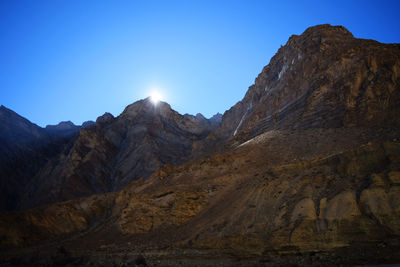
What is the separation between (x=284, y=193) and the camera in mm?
14211

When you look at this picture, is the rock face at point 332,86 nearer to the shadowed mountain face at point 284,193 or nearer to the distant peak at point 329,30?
the distant peak at point 329,30

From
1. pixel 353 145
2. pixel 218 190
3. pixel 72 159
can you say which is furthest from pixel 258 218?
pixel 72 159

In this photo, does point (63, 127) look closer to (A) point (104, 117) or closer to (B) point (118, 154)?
(A) point (104, 117)

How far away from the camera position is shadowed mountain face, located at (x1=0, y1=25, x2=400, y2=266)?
10914 mm

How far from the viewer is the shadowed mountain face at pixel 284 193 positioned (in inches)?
430

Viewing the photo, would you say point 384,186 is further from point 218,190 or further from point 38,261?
point 38,261

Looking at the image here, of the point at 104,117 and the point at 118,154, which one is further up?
the point at 104,117

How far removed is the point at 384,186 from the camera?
1076 centimetres

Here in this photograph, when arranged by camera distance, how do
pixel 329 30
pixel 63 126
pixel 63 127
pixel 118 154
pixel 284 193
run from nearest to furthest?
pixel 284 193, pixel 329 30, pixel 118 154, pixel 63 127, pixel 63 126

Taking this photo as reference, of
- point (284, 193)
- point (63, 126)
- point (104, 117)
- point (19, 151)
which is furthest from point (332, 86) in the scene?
point (63, 126)

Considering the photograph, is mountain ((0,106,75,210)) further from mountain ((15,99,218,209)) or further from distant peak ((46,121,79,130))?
distant peak ((46,121,79,130))

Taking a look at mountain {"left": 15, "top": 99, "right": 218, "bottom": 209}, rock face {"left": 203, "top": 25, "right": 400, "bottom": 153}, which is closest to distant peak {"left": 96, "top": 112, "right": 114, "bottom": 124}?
mountain {"left": 15, "top": 99, "right": 218, "bottom": 209}

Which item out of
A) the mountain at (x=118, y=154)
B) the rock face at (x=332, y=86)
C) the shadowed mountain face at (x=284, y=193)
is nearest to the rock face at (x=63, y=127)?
the mountain at (x=118, y=154)

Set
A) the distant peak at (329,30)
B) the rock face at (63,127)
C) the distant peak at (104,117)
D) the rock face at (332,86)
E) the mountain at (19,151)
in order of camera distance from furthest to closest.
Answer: the rock face at (63,127), the distant peak at (104,117), the mountain at (19,151), the distant peak at (329,30), the rock face at (332,86)
